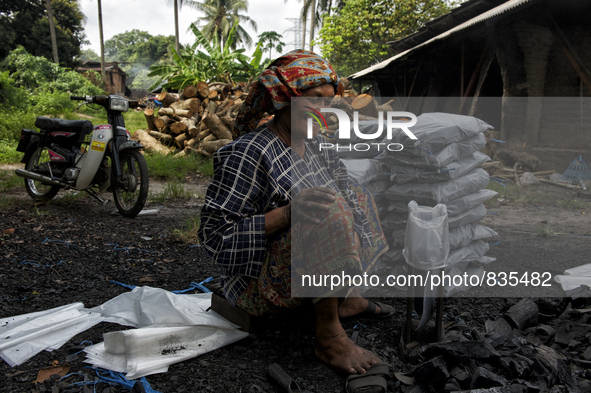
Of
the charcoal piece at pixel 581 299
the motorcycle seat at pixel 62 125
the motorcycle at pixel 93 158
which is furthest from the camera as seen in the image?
the motorcycle seat at pixel 62 125

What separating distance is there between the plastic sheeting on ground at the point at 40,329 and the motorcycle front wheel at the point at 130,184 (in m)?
1.95

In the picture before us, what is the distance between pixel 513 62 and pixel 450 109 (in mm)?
2128

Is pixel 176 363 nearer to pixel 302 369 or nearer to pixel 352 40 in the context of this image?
pixel 302 369

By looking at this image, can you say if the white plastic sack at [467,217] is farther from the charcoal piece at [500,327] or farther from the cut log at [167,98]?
the cut log at [167,98]

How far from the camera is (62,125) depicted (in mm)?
4262

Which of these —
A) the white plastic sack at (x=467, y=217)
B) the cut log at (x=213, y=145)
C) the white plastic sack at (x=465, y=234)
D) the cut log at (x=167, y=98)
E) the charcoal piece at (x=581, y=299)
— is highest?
the cut log at (x=167, y=98)

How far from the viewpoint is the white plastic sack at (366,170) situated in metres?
2.45

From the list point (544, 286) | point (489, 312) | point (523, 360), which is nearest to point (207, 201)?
point (523, 360)

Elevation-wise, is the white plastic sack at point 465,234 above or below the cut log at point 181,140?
below

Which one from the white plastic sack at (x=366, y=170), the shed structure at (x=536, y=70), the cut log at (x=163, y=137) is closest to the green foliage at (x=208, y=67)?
the cut log at (x=163, y=137)

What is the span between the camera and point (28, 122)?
28.6 ft

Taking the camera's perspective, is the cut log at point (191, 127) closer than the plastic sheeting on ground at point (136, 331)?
No

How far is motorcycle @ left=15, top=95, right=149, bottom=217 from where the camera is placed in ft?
13.0

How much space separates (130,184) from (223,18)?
1218 inches
